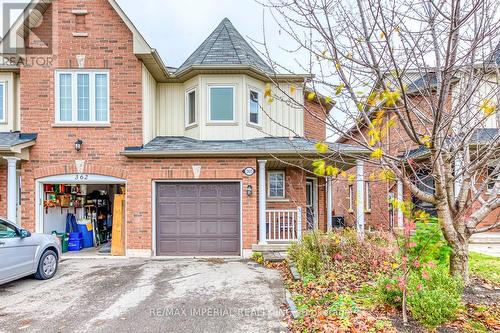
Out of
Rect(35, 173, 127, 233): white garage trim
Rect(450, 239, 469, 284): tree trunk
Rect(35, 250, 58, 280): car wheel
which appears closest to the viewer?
Rect(450, 239, 469, 284): tree trunk

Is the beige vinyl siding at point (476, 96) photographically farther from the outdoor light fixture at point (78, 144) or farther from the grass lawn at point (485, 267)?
the outdoor light fixture at point (78, 144)

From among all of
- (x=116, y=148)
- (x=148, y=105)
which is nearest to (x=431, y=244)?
(x=116, y=148)

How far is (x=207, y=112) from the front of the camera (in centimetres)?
1103

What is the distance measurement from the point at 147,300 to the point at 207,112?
258 inches

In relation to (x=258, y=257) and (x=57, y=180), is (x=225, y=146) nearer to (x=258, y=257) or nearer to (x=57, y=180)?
(x=258, y=257)

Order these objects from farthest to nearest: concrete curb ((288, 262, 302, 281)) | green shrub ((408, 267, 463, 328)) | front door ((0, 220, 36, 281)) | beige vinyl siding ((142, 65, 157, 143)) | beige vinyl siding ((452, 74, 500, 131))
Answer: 1. beige vinyl siding ((142, 65, 157, 143))
2. concrete curb ((288, 262, 302, 281))
3. front door ((0, 220, 36, 281))
4. beige vinyl siding ((452, 74, 500, 131))
5. green shrub ((408, 267, 463, 328))

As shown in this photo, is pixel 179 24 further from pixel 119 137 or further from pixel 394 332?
pixel 394 332

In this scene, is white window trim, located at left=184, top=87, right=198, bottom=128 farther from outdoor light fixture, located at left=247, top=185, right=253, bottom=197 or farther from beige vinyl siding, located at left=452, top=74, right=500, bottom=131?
beige vinyl siding, located at left=452, top=74, right=500, bottom=131

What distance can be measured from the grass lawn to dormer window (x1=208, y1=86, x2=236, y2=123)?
7699 millimetres

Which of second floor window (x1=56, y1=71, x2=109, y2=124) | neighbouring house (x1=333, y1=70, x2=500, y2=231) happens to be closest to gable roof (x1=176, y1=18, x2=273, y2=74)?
second floor window (x1=56, y1=71, x2=109, y2=124)

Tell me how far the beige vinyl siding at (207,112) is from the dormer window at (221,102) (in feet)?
0.43

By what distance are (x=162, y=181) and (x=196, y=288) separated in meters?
4.36

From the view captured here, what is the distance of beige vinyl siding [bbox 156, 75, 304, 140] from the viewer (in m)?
11.0

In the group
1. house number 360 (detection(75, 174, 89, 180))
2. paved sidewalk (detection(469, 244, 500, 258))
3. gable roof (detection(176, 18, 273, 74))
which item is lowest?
paved sidewalk (detection(469, 244, 500, 258))
